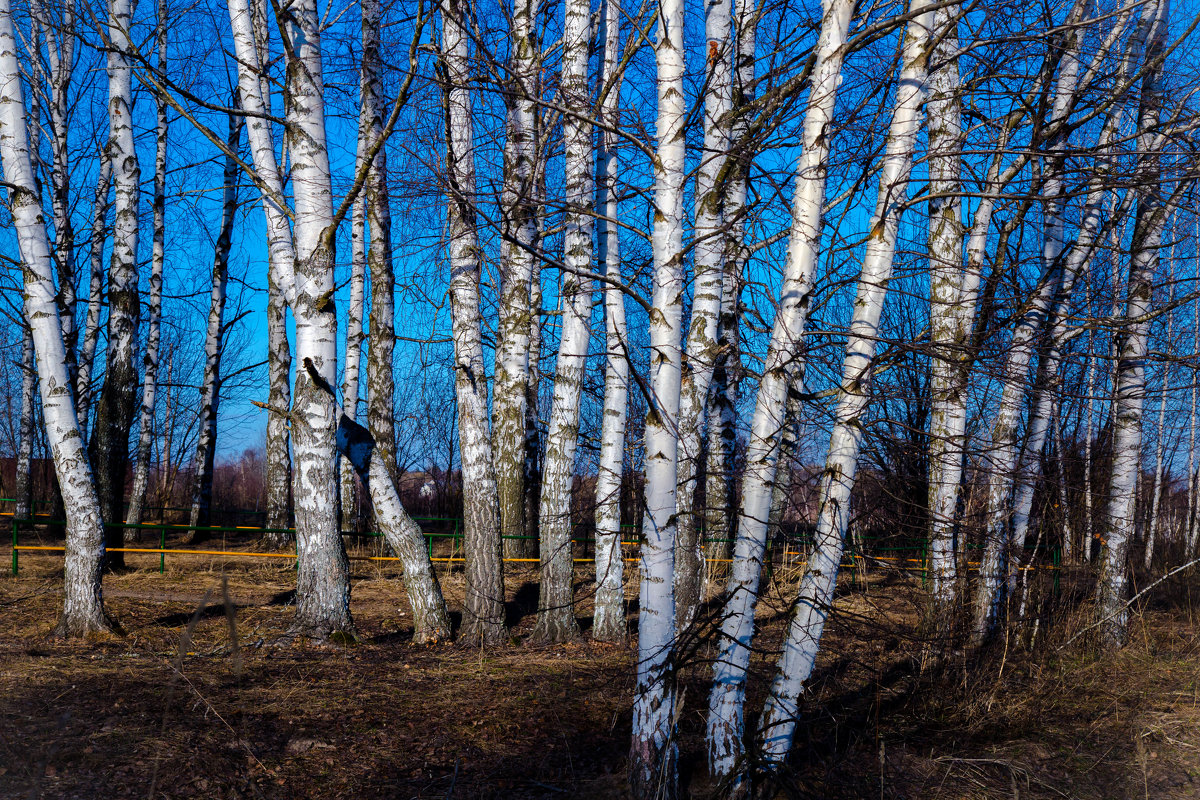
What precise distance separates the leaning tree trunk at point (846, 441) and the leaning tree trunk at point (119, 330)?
8.97m

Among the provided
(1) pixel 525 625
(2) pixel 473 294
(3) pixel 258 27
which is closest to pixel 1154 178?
(2) pixel 473 294

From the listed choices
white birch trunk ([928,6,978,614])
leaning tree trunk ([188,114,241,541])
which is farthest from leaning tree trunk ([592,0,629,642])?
leaning tree trunk ([188,114,241,541])

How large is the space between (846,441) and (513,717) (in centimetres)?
283

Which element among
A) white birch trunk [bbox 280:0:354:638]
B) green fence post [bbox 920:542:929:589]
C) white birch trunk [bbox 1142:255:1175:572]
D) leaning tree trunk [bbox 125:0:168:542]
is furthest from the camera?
leaning tree trunk [bbox 125:0:168:542]

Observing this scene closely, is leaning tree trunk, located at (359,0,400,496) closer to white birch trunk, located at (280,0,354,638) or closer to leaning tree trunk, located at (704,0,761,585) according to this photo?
white birch trunk, located at (280,0,354,638)

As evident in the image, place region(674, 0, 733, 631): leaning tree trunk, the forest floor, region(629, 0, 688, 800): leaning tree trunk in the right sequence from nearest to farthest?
region(629, 0, 688, 800): leaning tree trunk, the forest floor, region(674, 0, 733, 631): leaning tree trunk

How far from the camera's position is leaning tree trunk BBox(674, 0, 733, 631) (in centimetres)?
409

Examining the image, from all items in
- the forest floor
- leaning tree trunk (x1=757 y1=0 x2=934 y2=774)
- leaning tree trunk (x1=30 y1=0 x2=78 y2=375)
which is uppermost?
leaning tree trunk (x1=30 y1=0 x2=78 y2=375)

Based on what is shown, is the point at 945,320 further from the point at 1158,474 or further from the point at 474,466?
the point at 1158,474

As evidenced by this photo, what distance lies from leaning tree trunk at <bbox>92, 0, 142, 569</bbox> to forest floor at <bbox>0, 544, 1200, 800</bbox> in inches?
119

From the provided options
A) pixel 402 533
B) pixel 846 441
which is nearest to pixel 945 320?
pixel 846 441

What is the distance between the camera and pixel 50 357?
6258 millimetres

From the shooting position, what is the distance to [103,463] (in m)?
10.2

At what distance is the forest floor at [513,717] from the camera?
3.89 m
